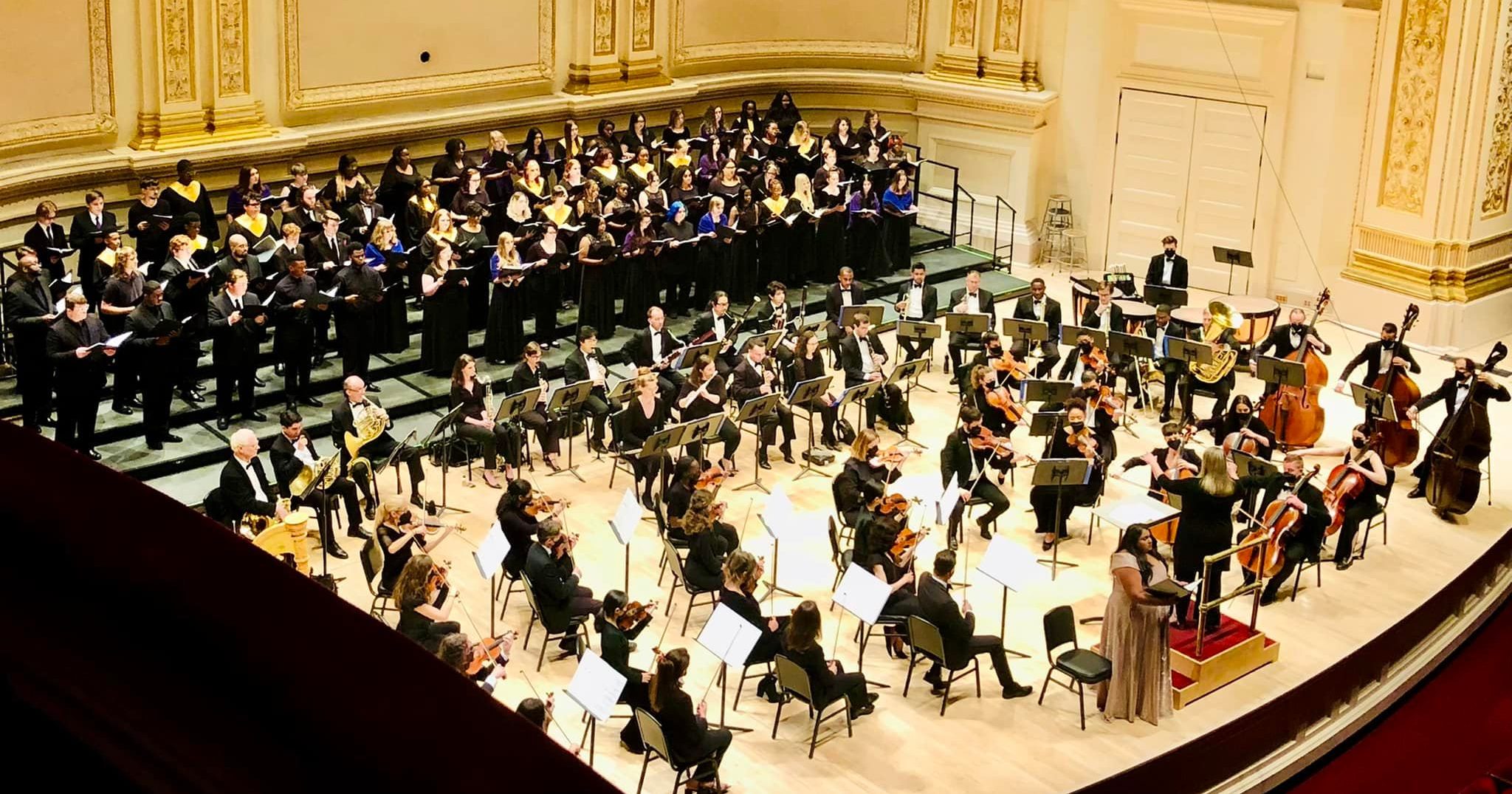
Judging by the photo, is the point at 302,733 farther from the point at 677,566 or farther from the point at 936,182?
the point at 936,182

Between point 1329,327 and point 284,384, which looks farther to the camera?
point 1329,327

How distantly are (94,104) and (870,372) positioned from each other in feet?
26.2

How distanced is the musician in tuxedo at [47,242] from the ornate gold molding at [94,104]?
6.71 ft

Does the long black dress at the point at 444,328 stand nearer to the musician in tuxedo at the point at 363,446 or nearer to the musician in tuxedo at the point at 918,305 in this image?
the musician in tuxedo at the point at 363,446

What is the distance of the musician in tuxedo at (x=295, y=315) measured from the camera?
13625mm

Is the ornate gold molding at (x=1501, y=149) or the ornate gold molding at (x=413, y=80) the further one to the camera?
the ornate gold molding at (x=413, y=80)

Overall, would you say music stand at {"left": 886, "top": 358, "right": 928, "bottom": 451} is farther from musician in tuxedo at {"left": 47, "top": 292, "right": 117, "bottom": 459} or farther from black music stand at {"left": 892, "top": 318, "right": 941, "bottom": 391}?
musician in tuxedo at {"left": 47, "top": 292, "right": 117, "bottom": 459}

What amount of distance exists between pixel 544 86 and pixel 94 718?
1961 centimetres

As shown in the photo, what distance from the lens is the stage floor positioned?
379 inches

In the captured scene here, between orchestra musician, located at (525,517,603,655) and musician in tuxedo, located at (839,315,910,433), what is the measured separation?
477 centimetres

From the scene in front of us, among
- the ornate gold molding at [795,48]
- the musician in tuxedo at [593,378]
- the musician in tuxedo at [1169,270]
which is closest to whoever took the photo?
the musician in tuxedo at [593,378]

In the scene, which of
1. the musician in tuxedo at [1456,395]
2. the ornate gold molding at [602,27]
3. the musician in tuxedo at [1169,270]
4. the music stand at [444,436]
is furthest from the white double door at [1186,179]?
the music stand at [444,436]

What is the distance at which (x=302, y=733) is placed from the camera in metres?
0.89

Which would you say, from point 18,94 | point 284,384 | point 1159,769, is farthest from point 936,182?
point 1159,769
